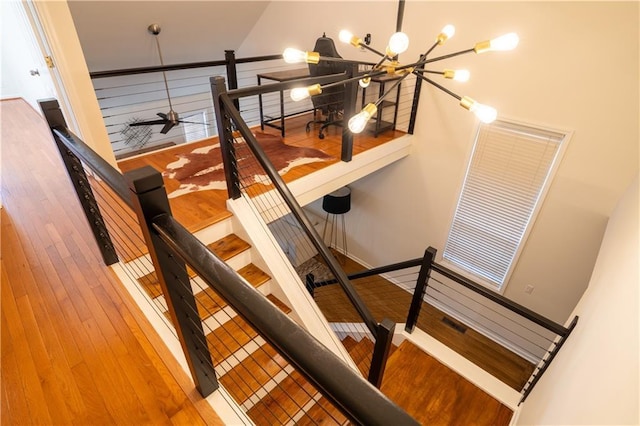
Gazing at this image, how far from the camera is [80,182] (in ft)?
5.48

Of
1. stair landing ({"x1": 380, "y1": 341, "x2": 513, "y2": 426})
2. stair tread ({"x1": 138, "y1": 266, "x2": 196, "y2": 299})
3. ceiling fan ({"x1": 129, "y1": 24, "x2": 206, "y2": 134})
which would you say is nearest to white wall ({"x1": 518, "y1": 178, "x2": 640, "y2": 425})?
stair landing ({"x1": 380, "y1": 341, "x2": 513, "y2": 426})

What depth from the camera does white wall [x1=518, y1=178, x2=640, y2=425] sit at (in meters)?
1.04

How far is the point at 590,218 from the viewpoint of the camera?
3.24 metres

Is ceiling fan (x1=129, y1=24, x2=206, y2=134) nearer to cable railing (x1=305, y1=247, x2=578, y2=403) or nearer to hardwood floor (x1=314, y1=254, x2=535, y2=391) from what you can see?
cable railing (x1=305, y1=247, x2=578, y2=403)

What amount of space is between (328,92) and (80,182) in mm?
2606

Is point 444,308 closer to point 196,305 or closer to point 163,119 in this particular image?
point 196,305

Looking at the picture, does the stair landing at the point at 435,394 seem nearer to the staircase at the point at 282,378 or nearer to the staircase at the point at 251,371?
the staircase at the point at 282,378

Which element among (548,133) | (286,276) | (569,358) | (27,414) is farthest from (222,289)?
(548,133)

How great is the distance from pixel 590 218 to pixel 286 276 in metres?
3.05

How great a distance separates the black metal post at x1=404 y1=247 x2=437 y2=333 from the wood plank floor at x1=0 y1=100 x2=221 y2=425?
191cm

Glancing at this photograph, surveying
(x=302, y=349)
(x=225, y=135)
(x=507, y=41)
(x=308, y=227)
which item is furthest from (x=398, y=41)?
(x=302, y=349)

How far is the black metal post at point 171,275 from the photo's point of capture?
0.85m

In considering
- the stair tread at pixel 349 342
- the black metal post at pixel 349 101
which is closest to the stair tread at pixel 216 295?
the black metal post at pixel 349 101

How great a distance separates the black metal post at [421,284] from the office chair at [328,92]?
1.77 metres
